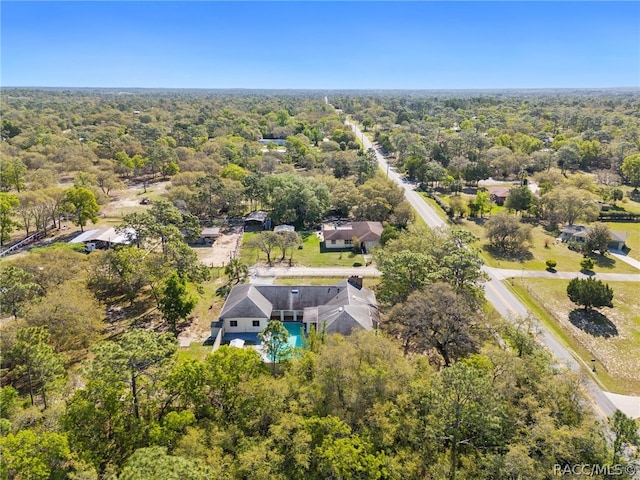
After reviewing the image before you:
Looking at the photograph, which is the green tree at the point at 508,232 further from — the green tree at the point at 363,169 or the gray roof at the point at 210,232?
the gray roof at the point at 210,232

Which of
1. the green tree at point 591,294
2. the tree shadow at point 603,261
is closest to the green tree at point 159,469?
the green tree at point 591,294

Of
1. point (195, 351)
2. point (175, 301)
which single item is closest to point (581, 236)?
point (195, 351)

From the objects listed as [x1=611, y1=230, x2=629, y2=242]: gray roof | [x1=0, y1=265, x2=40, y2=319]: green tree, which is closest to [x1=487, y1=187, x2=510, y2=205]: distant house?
[x1=611, y1=230, x2=629, y2=242]: gray roof

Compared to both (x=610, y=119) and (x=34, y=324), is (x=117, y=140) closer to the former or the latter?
(x=34, y=324)

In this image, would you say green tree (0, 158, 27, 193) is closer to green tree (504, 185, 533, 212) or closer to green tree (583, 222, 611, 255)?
green tree (504, 185, 533, 212)

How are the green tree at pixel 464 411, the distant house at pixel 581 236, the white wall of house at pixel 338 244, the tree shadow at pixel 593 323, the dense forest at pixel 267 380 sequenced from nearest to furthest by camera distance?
the dense forest at pixel 267 380 < the green tree at pixel 464 411 < the tree shadow at pixel 593 323 < the distant house at pixel 581 236 < the white wall of house at pixel 338 244

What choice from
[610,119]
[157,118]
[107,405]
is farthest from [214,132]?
[610,119]
